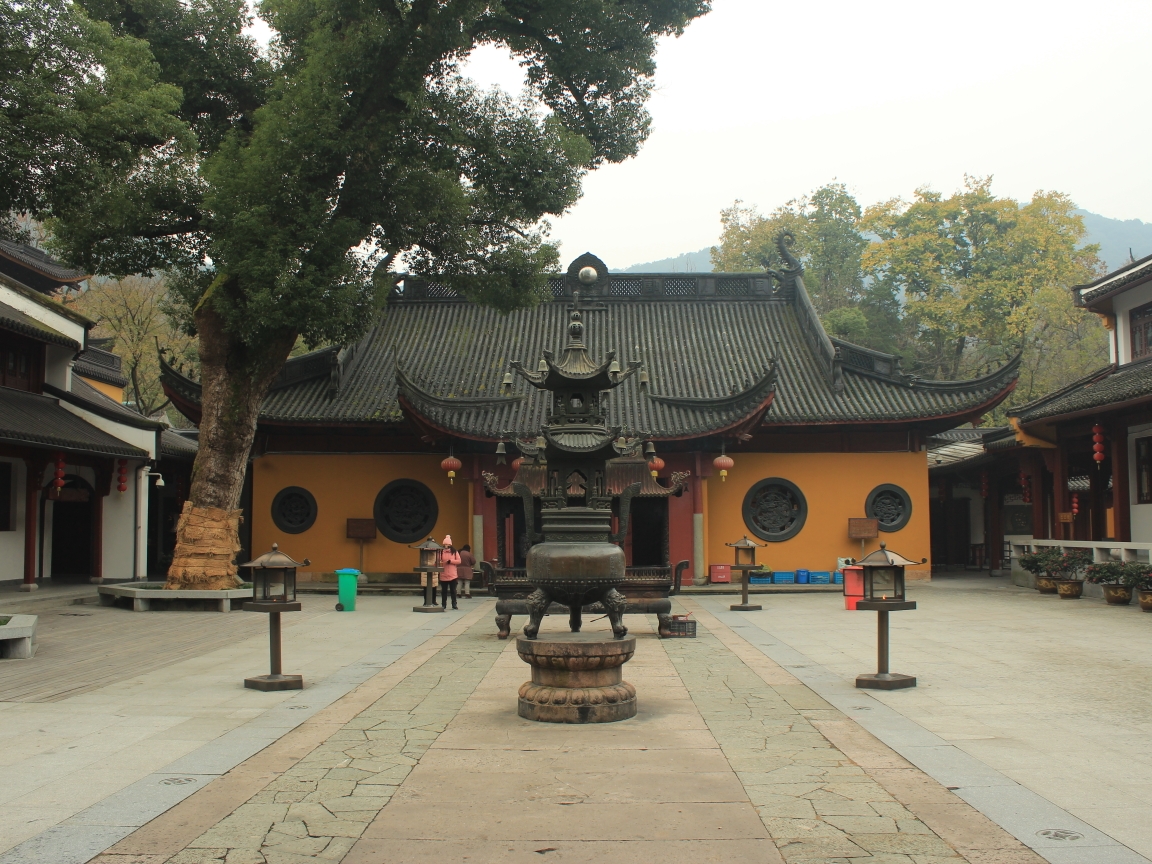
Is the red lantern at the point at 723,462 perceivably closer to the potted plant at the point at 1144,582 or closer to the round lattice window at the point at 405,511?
the round lattice window at the point at 405,511

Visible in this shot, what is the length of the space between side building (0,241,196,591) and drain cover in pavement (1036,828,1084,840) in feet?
49.3

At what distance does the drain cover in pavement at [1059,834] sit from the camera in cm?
429

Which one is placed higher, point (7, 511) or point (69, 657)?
point (7, 511)

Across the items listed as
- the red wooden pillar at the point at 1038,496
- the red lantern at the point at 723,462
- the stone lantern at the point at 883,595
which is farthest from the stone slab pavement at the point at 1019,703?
the red wooden pillar at the point at 1038,496

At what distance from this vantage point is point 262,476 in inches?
835

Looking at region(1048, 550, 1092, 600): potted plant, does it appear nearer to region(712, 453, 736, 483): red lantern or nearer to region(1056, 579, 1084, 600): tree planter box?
region(1056, 579, 1084, 600): tree planter box

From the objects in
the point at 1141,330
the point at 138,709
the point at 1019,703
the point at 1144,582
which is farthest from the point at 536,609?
the point at 1141,330

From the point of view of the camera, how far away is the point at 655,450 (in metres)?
19.3

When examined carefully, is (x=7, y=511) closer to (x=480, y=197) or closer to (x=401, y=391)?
(x=401, y=391)

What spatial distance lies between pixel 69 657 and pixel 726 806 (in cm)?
792

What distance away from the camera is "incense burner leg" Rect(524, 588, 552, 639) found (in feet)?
24.5

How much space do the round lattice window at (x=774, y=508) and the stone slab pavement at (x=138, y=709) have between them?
961 centimetres

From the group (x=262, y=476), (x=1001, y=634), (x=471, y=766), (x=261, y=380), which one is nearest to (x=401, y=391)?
(x=261, y=380)

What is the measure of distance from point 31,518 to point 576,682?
14441mm
